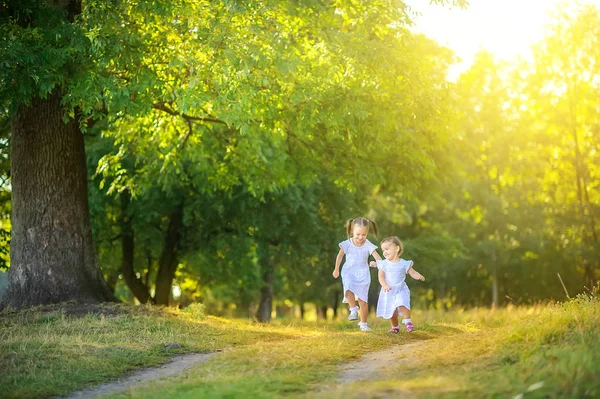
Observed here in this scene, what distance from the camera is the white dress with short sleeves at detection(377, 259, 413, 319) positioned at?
11812 millimetres

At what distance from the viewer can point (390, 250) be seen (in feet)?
38.7

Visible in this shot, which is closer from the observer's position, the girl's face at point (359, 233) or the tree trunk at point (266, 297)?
the girl's face at point (359, 233)

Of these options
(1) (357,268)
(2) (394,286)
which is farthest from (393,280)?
(1) (357,268)

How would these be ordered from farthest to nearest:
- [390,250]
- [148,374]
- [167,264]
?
1. [167,264]
2. [390,250]
3. [148,374]

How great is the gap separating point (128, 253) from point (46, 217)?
13.2 m

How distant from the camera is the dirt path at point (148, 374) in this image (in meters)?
8.41

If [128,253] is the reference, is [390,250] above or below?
below

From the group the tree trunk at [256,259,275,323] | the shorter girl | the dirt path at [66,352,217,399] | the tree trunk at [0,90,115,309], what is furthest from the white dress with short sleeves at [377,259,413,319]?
the tree trunk at [256,259,275,323]

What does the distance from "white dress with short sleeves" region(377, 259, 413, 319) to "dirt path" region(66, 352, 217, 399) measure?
2748mm

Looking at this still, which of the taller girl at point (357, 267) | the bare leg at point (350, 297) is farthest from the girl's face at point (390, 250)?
the bare leg at point (350, 297)

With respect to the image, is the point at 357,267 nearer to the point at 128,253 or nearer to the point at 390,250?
the point at 390,250

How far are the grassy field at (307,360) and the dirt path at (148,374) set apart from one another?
0.19 m

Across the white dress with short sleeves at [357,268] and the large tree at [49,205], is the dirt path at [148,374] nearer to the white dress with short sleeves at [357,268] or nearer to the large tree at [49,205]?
the white dress with short sleeves at [357,268]

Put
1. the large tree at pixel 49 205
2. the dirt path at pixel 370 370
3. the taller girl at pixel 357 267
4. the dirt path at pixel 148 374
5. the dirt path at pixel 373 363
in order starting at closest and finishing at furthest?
the dirt path at pixel 370 370 < the dirt path at pixel 373 363 < the dirt path at pixel 148 374 < the taller girl at pixel 357 267 < the large tree at pixel 49 205
